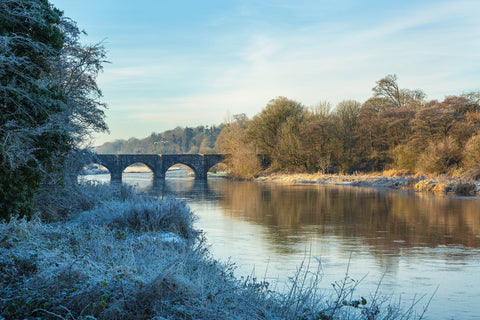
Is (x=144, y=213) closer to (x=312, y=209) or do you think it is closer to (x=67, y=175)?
(x=67, y=175)

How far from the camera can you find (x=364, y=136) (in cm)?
4425

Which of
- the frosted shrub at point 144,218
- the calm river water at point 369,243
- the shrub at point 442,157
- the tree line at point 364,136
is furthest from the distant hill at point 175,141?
the frosted shrub at point 144,218

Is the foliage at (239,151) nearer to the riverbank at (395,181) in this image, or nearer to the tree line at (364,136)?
the tree line at (364,136)

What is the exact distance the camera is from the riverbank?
2756cm

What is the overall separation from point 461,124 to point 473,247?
26000mm

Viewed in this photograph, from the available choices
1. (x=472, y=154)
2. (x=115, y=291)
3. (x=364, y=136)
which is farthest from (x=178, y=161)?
(x=115, y=291)

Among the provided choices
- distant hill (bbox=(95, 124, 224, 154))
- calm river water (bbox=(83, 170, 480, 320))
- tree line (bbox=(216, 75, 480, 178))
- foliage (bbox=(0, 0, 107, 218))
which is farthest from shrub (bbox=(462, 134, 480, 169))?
distant hill (bbox=(95, 124, 224, 154))

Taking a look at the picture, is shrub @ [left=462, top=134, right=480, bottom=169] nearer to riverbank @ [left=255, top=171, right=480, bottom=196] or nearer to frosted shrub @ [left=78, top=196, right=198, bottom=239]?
riverbank @ [left=255, top=171, right=480, bottom=196]

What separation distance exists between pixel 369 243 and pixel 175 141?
107 metres

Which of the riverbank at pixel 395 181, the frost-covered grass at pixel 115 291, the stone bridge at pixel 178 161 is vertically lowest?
the frost-covered grass at pixel 115 291

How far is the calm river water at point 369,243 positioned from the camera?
28.3ft

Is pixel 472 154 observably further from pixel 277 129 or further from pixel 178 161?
pixel 178 161

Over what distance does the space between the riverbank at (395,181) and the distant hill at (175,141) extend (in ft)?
216

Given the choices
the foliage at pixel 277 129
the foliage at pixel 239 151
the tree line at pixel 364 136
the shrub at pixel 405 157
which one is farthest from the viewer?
the foliage at pixel 239 151
